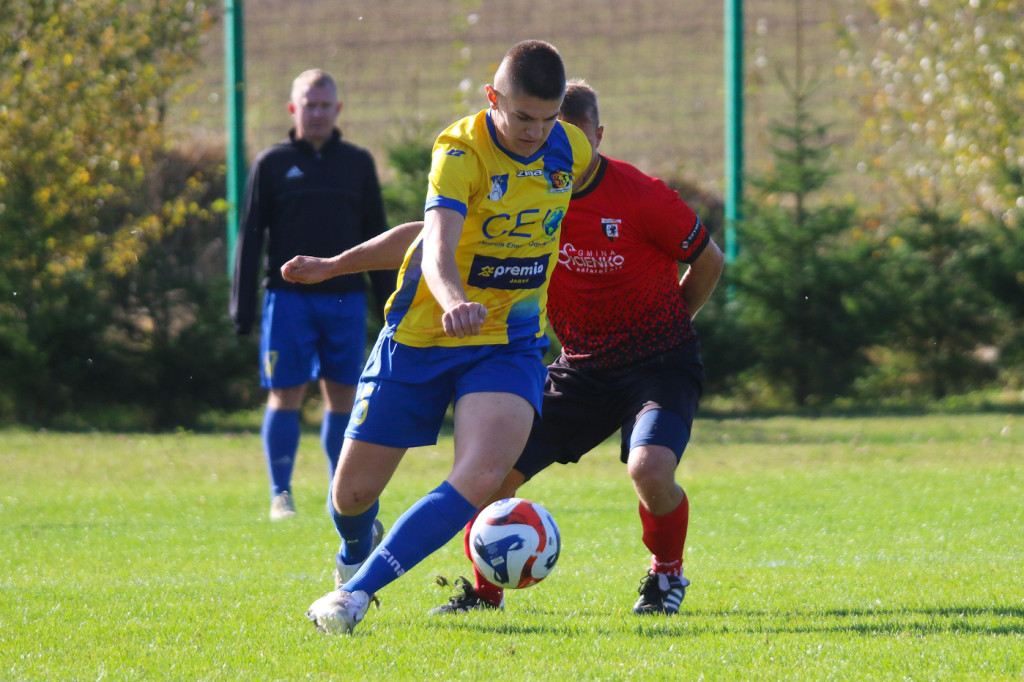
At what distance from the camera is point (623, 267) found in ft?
16.4

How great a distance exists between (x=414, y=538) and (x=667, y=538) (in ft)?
3.84

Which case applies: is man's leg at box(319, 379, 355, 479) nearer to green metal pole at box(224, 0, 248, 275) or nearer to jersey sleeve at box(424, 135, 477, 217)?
jersey sleeve at box(424, 135, 477, 217)

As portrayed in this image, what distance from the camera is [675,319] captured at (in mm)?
5102

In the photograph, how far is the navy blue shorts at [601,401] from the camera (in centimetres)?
490

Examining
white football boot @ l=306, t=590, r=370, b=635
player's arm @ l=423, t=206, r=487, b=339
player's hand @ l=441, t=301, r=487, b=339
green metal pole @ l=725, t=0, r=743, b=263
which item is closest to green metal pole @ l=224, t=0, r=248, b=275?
green metal pole @ l=725, t=0, r=743, b=263

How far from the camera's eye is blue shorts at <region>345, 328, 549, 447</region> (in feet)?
14.2

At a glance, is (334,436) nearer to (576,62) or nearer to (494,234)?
(494,234)

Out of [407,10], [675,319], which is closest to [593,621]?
[675,319]

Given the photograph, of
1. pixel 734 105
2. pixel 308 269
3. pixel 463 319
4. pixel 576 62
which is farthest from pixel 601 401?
pixel 576 62

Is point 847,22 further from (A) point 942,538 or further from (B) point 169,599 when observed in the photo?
(B) point 169,599

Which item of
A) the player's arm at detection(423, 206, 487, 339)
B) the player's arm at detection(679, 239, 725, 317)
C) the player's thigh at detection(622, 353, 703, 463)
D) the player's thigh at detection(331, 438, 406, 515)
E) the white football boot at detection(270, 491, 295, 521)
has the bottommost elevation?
the white football boot at detection(270, 491, 295, 521)

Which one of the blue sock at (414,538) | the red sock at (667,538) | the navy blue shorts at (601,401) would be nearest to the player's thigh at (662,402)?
the navy blue shorts at (601,401)

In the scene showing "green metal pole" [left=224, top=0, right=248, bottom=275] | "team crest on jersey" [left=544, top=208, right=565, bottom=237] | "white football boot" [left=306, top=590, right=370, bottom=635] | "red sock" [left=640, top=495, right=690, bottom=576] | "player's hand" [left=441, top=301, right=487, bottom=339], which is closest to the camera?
"player's hand" [left=441, top=301, right=487, bottom=339]

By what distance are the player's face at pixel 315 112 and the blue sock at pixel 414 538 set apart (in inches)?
142
